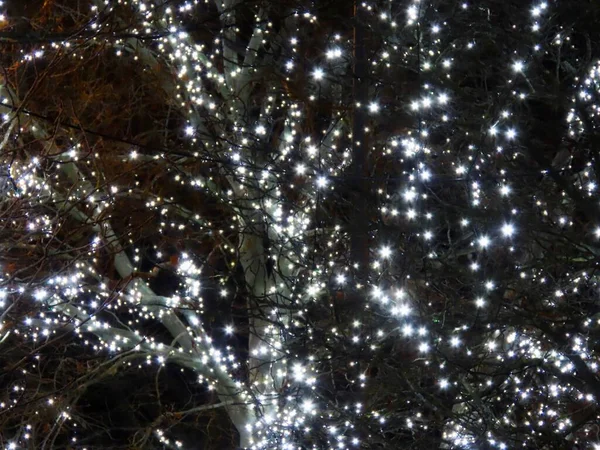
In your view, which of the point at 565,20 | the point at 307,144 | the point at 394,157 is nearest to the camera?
the point at 565,20

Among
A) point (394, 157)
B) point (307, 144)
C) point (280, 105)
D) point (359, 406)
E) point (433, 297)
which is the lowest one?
point (359, 406)

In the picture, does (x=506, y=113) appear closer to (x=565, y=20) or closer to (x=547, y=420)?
(x=565, y=20)

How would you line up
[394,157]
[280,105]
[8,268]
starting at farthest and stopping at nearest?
[280,105]
[394,157]
[8,268]

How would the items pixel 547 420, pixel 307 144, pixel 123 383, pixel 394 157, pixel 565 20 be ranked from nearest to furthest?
pixel 565 20, pixel 547 420, pixel 394 157, pixel 307 144, pixel 123 383

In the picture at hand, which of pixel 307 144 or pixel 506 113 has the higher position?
pixel 307 144

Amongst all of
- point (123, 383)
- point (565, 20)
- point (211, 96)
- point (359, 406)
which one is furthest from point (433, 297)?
point (123, 383)

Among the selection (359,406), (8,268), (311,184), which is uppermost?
(311,184)

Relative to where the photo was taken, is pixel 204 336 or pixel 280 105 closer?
pixel 204 336

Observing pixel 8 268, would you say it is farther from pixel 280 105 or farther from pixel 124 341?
pixel 280 105

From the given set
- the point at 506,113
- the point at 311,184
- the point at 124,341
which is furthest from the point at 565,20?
the point at 124,341
